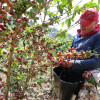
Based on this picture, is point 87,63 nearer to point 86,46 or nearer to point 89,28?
point 86,46

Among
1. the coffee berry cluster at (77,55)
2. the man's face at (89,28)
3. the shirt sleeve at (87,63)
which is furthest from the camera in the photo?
the man's face at (89,28)

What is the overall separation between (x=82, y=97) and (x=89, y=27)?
0.90 meters

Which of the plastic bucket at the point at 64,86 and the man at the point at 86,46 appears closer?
the plastic bucket at the point at 64,86

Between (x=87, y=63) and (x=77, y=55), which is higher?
(x=77, y=55)

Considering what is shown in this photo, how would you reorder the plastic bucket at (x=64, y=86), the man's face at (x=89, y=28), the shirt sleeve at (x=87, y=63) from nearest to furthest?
the plastic bucket at (x=64, y=86)
the shirt sleeve at (x=87, y=63)
the man's face at (x=89, y=28)

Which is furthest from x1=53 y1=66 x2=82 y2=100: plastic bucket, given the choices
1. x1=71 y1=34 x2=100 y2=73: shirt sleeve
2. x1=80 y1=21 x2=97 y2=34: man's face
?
x1=80 y1=21 x2=97 y2=34: man's face

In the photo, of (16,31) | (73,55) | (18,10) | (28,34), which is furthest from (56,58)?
(18,10)

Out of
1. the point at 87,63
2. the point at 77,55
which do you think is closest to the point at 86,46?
the point at 87,63

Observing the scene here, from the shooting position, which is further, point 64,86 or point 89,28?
point 89,28

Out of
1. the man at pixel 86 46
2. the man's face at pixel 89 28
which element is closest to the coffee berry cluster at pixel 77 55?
the man at pixel 86 46

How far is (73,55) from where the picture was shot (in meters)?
1.05

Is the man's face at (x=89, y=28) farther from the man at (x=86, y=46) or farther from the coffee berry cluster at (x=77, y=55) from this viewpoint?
the coffee berry cluster at (x=77, y=55)

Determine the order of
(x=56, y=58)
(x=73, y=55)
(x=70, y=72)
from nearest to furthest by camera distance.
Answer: (x=73, y=55) → (x=56, y=58) → (x=70, y=72)

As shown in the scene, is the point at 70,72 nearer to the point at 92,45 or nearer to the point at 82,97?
the point at 82,97
